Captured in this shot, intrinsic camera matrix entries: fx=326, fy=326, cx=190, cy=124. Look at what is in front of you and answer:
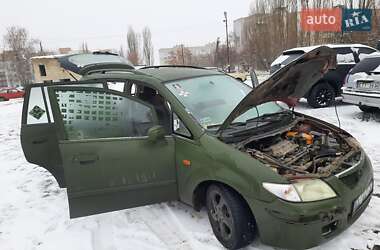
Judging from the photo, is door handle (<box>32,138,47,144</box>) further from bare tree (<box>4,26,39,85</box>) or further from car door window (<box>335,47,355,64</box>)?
bare tree (<box>4,26,39,85</box>)

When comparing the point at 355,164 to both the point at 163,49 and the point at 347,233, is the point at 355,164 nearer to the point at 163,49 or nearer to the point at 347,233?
the point at 347,233

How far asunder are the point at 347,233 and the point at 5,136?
27.7 ft

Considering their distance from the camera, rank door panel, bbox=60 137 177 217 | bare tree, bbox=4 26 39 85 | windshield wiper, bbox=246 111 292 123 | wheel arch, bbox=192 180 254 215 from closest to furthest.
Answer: wheel arch, bbox=192 180 254 215
door panel, bbox=60 137 177 217
windshield wiper, bbox=246 111 292 123
bare tree, bbox=4 26 39 85

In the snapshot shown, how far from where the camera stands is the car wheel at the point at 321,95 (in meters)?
9.14

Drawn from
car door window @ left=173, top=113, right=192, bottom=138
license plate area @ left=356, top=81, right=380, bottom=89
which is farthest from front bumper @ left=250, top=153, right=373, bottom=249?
license plate area @ left=356, top=81, right=380, bottom=89

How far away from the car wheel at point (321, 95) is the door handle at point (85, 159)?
24.3ft

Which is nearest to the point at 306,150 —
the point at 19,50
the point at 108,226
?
the point at 108,226

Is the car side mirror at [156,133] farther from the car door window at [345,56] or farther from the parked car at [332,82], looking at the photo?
the car door window at [345,56]

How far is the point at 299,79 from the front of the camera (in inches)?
133

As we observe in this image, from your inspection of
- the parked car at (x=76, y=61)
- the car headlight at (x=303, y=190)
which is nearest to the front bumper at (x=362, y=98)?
the car headlight at (x=303, y=190)

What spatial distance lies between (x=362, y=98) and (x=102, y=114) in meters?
5.85

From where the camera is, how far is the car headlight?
8.22 ft

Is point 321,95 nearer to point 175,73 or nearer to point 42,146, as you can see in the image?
point 175,73

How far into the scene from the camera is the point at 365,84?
274 inches
